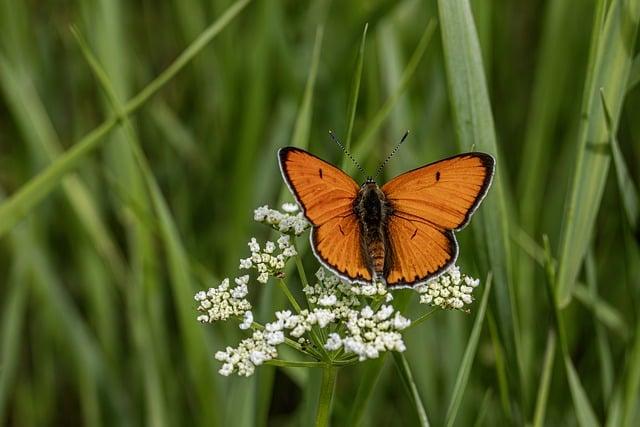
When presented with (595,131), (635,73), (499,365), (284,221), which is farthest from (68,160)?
(635,73)

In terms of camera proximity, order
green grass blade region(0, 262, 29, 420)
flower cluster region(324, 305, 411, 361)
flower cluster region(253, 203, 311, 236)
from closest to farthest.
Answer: flower cluster region(324, 305, 411, 361)
flower cluster region(253, 203, 311, 236)
green grass blade region(0, 262, 29, 420)

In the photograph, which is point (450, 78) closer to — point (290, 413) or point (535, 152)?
point (535, 152)

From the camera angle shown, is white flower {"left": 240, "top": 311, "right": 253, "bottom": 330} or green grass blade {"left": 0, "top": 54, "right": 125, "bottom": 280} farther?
green grass blade {"left": 0, "top": 54, "right": 125, "bottom": 280}

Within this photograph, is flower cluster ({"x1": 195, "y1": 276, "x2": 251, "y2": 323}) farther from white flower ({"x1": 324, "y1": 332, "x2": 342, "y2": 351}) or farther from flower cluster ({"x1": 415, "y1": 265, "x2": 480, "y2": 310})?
flower cluster ({"x1": 415, "y1": 265, "x2": 480, "y2": 310})

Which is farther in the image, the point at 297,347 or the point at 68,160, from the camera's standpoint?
the point at 68,160

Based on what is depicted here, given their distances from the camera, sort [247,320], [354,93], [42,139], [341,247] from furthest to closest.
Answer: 1. [42,139]
2. [354,93]
3. [341,247]
4. [247,320]

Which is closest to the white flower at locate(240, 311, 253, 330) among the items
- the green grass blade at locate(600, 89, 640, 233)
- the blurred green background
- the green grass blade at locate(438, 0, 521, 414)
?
the blurred green background

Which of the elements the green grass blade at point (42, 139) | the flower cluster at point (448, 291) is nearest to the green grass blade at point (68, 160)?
the green grass blade at point (42, 139)

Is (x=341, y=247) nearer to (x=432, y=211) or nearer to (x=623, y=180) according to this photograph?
(x=432, y=211)
